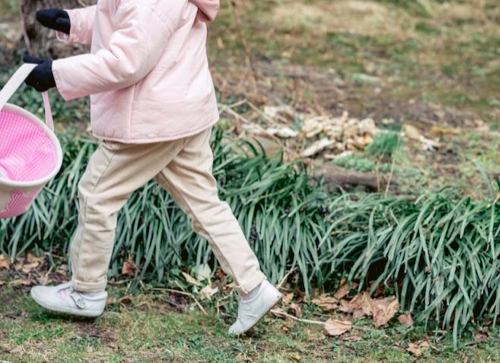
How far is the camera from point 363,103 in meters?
6.30

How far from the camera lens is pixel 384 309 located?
3.77 meters

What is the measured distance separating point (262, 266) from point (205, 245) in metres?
0.32

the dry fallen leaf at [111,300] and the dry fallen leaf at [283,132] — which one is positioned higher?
the dry fallen leaf at [283,132]

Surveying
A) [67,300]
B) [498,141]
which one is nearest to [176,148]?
[67,300]

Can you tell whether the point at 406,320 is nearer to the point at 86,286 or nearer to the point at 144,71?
the point at 86,286

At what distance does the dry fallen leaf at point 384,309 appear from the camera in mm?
3717

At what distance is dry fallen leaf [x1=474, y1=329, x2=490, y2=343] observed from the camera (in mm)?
3580

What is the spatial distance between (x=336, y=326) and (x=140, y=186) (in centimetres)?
115

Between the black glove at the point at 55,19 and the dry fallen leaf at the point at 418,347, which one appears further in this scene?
the dry fallen leaf at the point at 418,347

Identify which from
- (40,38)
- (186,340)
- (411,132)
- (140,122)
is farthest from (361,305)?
(40,38)

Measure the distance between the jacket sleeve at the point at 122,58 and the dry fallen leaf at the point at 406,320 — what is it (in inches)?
67.7

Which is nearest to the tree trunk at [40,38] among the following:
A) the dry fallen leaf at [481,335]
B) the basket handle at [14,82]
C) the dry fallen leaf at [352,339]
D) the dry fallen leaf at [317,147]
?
the dry fallen leaf at [317,147]

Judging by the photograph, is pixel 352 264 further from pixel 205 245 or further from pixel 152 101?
pixel 152 101

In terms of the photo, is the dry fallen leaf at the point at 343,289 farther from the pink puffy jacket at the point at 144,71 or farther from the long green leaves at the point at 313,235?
the pink puffy jacket at the point at 144,71
